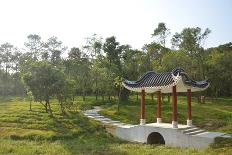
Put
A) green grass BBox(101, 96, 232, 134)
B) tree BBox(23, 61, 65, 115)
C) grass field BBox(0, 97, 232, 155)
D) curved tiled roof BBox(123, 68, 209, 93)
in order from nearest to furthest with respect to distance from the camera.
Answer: grass field BBox(0, 97, 232, 155)
curved tiled roof BBox(123, 68, 209, 93)
green grass BBox(101, 96, 232, 134)
tree BBox(23, 61, 65, 115)

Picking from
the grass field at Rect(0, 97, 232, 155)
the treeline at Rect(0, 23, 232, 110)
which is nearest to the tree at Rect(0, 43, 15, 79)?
the treeline at Rect(0, 23, 232, 110)

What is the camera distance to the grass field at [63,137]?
2247 cm

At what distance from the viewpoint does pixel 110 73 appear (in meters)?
50.0

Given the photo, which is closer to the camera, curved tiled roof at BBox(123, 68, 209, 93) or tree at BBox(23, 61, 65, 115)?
curved tiled roof at BBox(123, 68, 209, 93)

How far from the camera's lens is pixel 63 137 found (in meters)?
28.8

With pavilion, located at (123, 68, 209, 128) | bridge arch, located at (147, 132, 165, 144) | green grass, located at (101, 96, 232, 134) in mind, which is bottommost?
bridge arch, located at (147, 132, 165, 144)

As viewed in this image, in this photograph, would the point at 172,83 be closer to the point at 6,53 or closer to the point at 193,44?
the point at 193,44

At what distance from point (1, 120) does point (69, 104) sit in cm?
778

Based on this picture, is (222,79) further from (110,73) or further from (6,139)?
(6,139)

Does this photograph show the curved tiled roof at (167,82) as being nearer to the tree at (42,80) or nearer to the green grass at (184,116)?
the green grass at (184,116)

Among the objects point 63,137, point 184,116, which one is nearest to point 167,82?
point 63,137

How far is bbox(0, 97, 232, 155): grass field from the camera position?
22.5m

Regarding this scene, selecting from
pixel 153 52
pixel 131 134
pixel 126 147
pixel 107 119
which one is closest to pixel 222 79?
pixel 153 52

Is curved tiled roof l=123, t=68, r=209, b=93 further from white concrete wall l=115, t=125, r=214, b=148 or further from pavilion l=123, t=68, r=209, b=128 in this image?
white concrete wall l=115, t=125, r=214, b=148
